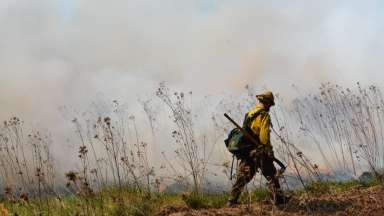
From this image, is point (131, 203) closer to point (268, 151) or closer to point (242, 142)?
point (242, 142)

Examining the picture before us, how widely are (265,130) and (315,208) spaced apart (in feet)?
4.01

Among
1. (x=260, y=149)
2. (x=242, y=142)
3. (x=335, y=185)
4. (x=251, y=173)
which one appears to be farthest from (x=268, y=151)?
(x=335, y=185)

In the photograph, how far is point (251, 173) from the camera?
770cm

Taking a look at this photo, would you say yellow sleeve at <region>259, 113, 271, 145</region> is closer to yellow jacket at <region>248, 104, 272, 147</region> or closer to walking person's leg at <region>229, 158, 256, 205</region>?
yellow jacket at <region>248, 104, 272, 147</region>

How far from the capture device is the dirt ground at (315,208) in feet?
23.8

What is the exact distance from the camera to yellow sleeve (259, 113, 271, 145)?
7.33m

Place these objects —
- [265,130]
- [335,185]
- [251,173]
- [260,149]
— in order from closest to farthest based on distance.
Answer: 1. [260,149]
2. [265,130]
3. [251,173]
4. [335,185]

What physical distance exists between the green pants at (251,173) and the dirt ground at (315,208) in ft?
0.71

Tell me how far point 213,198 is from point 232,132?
1.26m

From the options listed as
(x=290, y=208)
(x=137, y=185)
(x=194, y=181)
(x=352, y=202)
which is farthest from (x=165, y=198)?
(x=352, y=202)

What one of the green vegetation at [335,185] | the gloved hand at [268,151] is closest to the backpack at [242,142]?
the gloved hand at [268,151]

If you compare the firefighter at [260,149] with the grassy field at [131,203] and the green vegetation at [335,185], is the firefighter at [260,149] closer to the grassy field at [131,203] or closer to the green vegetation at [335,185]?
the grassy field at [131,203]

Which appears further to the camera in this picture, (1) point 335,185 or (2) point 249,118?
(1) point 335,185

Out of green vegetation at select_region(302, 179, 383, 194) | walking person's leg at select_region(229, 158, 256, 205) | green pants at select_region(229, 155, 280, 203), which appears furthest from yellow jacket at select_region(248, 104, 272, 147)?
green vegetation at select_region(302, 179, 383, 194)
